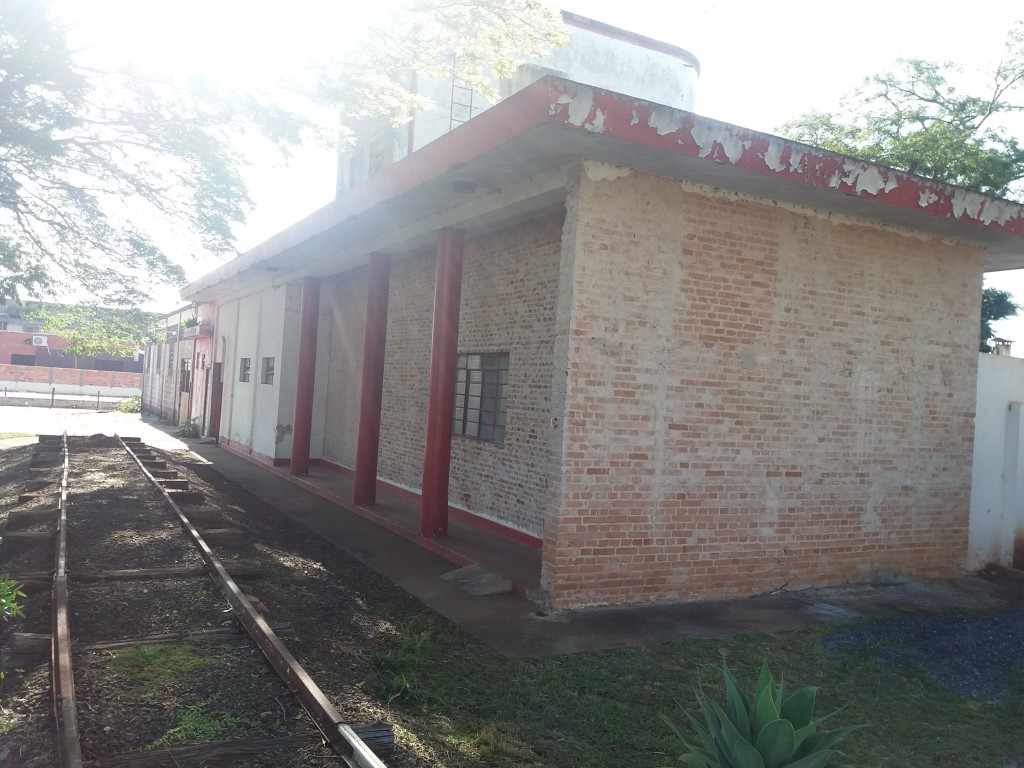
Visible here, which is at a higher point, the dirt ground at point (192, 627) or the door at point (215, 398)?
the door at point (215, 398)

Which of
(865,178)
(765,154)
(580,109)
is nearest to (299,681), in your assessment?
(580,109)

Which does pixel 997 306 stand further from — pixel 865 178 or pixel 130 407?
pixel 130 407

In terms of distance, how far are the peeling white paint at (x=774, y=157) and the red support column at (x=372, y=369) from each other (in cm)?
622

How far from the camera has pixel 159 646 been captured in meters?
4.93

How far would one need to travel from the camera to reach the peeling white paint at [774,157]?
20.6 feet

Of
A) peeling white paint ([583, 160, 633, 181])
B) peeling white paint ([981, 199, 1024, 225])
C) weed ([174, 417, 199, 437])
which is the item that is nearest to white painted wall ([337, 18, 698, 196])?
peeling white paint ([981, 199, 1024, 225])

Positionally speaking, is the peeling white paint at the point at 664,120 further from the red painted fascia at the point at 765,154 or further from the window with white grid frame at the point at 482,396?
the window with white grid frame at the point at 482,396

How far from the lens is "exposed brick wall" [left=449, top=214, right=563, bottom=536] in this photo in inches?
352

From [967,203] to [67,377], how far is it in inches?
1867

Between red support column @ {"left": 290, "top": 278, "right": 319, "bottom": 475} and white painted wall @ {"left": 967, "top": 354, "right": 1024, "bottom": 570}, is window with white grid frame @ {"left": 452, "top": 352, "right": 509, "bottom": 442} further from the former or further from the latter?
white painted wall @ {"left": 967, "top": 354, "right": 1024, "bottom": 570}

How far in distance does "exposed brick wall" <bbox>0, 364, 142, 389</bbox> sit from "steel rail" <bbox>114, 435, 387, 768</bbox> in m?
43.4

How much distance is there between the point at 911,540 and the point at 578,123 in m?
5.70

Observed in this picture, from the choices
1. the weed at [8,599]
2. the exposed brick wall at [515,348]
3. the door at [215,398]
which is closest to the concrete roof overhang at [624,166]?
the exposed brick wall at [515,348]

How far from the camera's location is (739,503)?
714 cm
